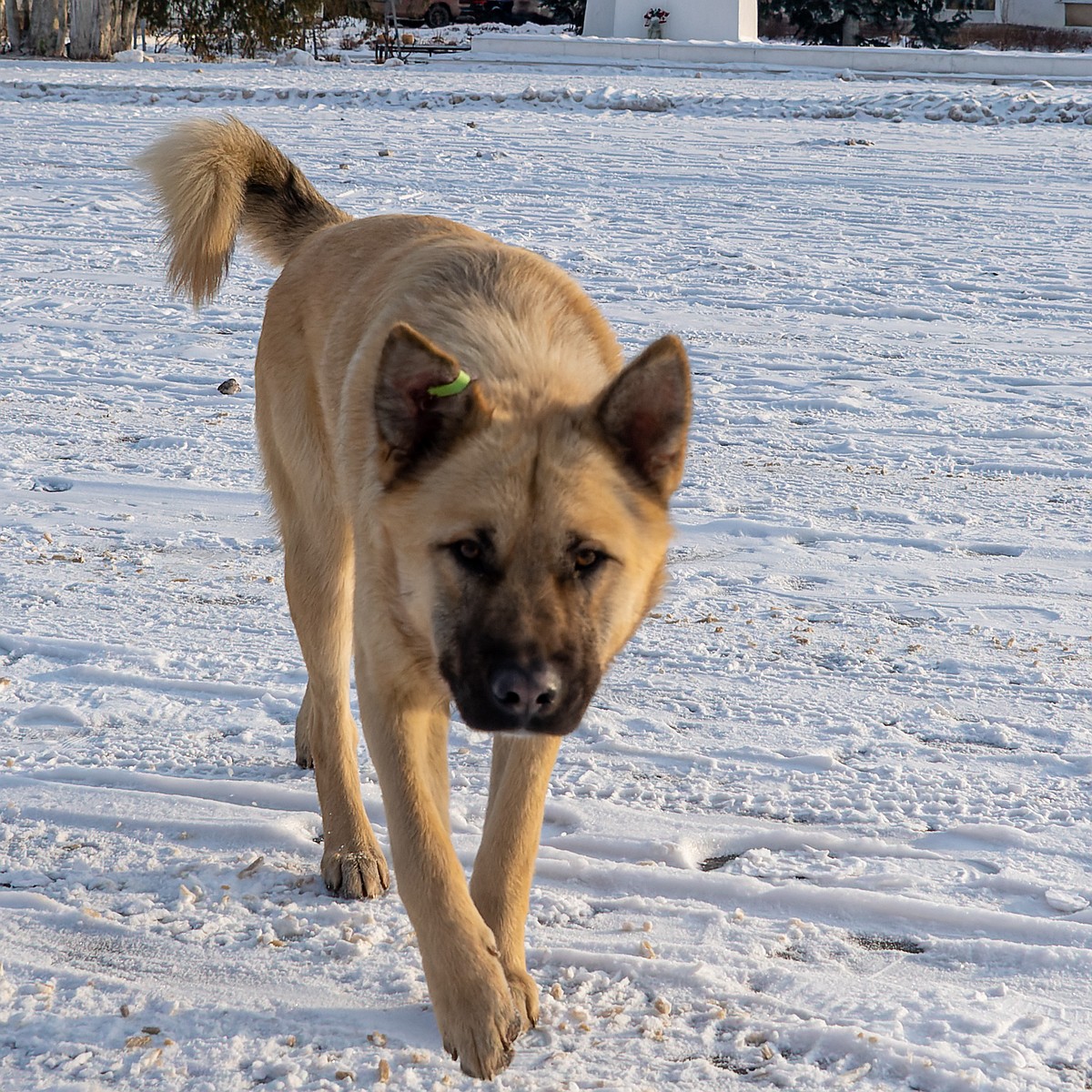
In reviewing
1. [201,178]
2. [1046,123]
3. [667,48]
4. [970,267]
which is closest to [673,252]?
[970,267]

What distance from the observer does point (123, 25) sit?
1281 inches

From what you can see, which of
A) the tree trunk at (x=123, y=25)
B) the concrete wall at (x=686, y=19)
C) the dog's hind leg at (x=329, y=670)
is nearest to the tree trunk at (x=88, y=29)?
the tree trunk at (x=123, y=25)

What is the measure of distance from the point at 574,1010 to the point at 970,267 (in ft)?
27.5

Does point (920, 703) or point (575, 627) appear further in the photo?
point (920, 703)

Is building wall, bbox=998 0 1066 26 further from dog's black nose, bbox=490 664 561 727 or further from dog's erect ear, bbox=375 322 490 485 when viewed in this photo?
dog's black nose, bbox=490 664 561 727

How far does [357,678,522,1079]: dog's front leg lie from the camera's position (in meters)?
2.53

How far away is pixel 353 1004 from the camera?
2.77 metres

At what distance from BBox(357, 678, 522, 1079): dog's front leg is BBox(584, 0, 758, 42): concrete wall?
103ft

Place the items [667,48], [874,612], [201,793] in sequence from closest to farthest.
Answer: [201,793], [874,612], [667,48]

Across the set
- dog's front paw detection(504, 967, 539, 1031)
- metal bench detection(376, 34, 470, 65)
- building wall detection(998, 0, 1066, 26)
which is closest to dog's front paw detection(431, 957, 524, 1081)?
dog's front paw detection(504, 967, 539, 1031)

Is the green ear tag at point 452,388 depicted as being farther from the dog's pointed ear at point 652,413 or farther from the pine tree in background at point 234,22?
the pine tree in background at point 234,22

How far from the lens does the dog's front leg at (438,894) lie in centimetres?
253

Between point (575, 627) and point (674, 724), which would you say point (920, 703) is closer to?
point (674, 724)

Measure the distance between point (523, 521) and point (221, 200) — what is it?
215 cm
